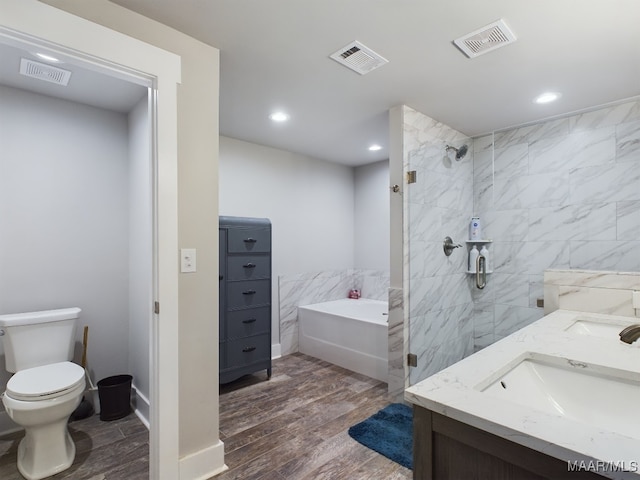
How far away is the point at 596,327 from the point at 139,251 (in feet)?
9.65

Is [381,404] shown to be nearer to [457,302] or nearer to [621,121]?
[457,302]

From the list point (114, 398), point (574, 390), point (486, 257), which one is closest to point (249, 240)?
point (114, 398)

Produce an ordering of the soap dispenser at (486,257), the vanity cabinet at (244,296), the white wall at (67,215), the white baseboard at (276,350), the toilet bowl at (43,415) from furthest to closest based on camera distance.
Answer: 1. the white baseboard at (276,350)
2. the soap dispenser at (486,257)
3. the vanity cabinet at (244,296)
4. the white wall at (67,215)
5. the toilet bowl at (43,415)

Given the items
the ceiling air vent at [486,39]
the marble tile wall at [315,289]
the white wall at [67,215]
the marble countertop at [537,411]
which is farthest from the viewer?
the marble tile wall at [315,289]

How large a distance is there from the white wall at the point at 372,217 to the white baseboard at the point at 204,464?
9.48 feet

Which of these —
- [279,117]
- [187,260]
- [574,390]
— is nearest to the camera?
[574,390]

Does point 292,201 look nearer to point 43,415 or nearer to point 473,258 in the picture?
point 473,258

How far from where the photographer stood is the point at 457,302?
3.20 meters

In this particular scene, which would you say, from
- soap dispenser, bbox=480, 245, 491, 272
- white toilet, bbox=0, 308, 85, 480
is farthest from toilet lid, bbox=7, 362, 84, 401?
soap dispenser, bbox=480, 245, 491, 272

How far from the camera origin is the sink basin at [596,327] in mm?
1729

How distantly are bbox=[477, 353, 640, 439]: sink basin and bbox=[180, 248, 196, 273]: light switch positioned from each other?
1.40 meters

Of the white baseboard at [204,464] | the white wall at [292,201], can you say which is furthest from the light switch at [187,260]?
the white wall at [292,201]

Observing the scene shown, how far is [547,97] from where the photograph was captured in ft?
8.29

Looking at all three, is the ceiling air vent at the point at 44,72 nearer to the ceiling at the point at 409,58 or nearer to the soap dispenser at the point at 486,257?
the ceiling at the point at 409,58
